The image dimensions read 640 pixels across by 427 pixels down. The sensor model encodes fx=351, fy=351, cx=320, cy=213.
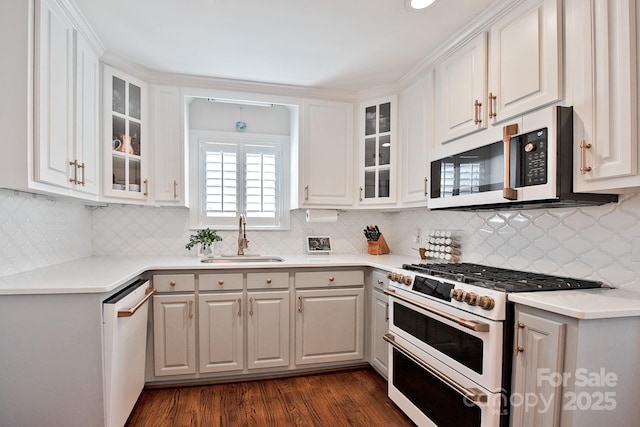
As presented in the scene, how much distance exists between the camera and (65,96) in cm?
190

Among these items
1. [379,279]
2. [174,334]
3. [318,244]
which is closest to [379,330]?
[379,279]

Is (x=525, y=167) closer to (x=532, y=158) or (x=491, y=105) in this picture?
(x=532, y=158)

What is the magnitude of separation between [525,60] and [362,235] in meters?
2.09

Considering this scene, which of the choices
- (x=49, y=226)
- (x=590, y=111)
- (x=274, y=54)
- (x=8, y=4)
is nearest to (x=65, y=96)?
(x=8, y=4)

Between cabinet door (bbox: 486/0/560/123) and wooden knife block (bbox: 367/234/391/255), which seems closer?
cabinet door (bbox: 486/0/560/123)

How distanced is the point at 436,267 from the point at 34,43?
239 cm

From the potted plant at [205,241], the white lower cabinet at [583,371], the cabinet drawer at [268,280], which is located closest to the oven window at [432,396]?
the white lower cabinet at [583,371]

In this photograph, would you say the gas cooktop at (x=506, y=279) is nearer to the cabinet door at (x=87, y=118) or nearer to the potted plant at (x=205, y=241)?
the potted plant at (x=205, y=241)

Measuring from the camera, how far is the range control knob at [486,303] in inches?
58.0

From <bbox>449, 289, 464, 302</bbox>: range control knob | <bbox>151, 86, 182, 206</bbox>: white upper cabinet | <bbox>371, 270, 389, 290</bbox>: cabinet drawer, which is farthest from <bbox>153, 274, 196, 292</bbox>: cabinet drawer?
<bbox>449, 289, 464, 302</bbox>: range control knob

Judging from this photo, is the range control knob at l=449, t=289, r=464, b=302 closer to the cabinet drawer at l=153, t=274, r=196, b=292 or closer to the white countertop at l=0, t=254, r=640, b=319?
the white countertop at l=0, t=254, r=640, b=319

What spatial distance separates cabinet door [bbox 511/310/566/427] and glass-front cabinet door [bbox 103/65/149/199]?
2.61 metres

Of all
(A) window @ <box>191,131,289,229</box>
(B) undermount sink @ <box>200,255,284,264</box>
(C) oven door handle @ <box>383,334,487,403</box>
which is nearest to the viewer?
(C) oven door handle @ <box>383,334,487,403</box>

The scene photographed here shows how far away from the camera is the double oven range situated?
148cm
